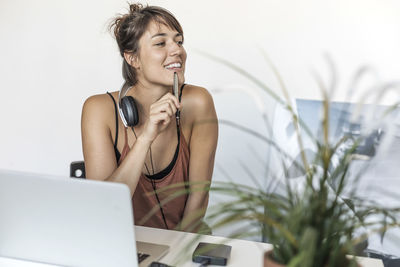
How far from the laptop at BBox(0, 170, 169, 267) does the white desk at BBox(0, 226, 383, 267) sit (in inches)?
Result: 3.0

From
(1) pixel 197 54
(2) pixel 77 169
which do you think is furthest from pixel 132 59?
(1) pixel 197 54

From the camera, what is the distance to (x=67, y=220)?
99 centimetres

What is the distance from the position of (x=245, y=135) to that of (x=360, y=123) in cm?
69

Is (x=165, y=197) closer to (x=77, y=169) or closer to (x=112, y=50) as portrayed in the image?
(x=77, y=169)

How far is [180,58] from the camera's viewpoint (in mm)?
1858

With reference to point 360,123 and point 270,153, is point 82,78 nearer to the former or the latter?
point 270,153

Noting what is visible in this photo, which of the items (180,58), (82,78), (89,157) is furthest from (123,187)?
(82,78)

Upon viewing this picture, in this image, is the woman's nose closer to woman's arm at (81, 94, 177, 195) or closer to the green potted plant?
woman's arm at (81, 94, 177, 195)

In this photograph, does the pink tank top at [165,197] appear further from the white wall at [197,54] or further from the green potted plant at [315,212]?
the green potted plant at [315,212]

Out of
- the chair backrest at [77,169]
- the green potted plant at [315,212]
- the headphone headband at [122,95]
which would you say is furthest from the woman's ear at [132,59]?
the green potted plant at [315,212]

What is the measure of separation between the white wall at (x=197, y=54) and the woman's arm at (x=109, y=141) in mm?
973

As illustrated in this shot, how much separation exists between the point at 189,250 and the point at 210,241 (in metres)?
0.15

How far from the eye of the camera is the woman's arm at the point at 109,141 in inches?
65.2

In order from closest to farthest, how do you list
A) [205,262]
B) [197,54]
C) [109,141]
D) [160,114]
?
[205,262] → [160,114] → [109,141] → [197,54]
